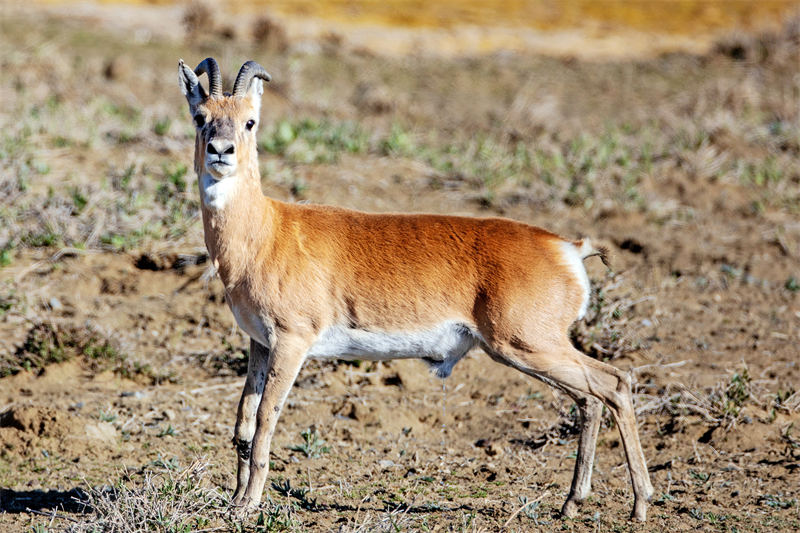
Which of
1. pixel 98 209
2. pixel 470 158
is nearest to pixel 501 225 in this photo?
pixel 98 209

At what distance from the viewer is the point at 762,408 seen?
719 cm

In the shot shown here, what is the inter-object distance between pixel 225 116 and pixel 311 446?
2423 millimetres

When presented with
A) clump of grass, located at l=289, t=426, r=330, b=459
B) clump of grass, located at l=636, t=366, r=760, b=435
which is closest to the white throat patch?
clump of grass, located at l=289, t=426, r=330, b=459

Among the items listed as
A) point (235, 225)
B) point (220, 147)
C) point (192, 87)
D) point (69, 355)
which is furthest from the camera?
point (69, 355)

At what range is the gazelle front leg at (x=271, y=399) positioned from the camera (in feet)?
18.1

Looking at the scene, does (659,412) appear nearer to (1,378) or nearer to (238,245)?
(238,245)

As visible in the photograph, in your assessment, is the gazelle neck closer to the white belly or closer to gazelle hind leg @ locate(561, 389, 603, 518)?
the white belly

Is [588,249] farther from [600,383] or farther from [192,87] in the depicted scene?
[192,87]

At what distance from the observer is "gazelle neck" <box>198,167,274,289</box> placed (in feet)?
18.7

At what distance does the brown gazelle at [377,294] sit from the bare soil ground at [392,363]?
63cm

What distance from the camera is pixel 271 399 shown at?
553 centimetres

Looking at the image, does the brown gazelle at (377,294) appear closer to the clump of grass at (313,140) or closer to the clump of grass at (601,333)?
the clump of grass at (601,333)

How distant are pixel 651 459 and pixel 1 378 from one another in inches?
198

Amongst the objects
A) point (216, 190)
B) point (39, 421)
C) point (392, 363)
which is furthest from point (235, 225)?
point (392, 363)
